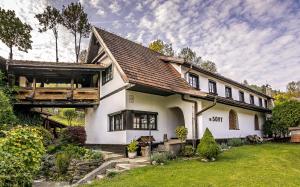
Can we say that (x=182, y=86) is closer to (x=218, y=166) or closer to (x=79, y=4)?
(x=218, y=166)

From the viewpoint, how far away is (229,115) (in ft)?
64.6

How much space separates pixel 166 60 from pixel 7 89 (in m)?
10.7

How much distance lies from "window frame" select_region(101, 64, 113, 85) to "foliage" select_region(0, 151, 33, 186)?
10.3 m

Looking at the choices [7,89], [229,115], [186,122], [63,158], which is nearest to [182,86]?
[186,122]

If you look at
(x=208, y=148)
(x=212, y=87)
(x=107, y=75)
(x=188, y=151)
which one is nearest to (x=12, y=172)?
(x=208, y=148)

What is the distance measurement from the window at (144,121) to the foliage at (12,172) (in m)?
8.31

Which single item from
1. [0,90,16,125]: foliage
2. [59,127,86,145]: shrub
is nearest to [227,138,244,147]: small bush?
[59,127,86,145]: shrub

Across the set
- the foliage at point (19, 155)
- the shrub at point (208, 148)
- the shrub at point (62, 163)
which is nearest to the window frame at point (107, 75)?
the shrub at point (62, 163)

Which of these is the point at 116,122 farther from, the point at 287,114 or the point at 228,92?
the point at 287,114

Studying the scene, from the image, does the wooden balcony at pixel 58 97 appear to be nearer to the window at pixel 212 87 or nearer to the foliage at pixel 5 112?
the foliage at pixel 5 112

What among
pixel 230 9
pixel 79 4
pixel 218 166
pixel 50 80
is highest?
pixel 79 4

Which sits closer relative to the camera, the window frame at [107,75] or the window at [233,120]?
the window frame at [107,75]

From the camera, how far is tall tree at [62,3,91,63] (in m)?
28.4

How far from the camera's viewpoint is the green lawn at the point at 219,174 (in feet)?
27.3
